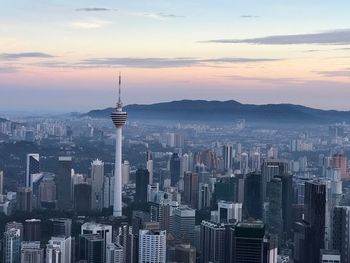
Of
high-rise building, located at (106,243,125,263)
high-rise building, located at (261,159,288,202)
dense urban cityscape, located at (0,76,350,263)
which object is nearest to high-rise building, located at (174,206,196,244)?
dense urban cityscape, located at (0,76,350,263)

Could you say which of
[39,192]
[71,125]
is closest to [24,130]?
[71,125]

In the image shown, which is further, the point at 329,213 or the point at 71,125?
the point at 71,125

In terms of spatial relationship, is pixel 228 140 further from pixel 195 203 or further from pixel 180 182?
pixel 195 203

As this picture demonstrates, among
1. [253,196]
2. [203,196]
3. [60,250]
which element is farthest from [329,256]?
[203,196]

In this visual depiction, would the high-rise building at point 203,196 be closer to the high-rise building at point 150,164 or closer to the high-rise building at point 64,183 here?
the high-rise building at point 150,164

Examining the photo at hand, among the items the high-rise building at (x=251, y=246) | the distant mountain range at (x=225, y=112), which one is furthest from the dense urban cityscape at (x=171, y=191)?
the distant mountain range at (x=225, y=112)

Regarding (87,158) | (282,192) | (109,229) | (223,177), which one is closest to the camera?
(109,229)

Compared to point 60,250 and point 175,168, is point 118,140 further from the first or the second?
point 60,250
